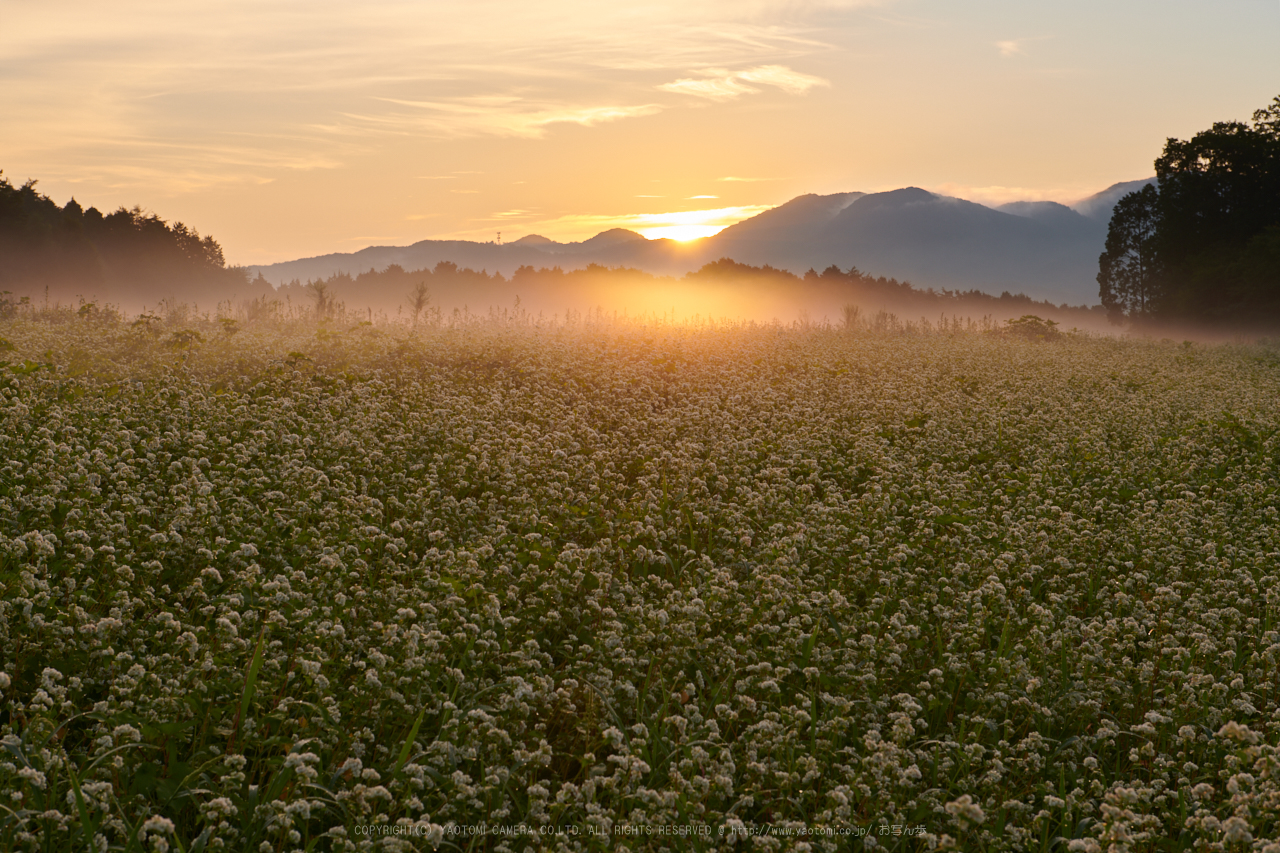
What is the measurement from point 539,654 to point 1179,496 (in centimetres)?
832

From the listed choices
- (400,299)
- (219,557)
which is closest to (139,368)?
(219,557)

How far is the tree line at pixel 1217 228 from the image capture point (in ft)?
133

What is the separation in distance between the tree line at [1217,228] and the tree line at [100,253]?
5992 centimetres

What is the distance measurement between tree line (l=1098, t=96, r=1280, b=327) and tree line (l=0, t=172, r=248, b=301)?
197ft

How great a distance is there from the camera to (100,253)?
57.4m

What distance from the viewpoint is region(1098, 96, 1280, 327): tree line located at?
40688 millimetres

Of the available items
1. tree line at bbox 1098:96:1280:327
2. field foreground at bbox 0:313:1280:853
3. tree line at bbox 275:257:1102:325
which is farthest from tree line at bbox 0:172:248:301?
tree line at bbox 1098:96:1280:327

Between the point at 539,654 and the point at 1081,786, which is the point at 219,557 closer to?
the point at 539,654

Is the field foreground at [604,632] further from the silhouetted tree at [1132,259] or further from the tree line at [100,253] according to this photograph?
the silhouetted tree at [1132,259]

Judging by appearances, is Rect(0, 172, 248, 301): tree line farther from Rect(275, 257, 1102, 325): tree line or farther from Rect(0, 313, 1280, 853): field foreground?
Rect(0, 313, 1280, 853): field foreground

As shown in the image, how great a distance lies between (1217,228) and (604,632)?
55.0 meters

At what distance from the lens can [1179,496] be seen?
29.5ft

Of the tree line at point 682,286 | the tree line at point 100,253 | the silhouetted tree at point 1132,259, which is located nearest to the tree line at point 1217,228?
the silhouetted tree at point 1132,259

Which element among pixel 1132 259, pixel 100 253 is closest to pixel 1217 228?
pixel 1132 259
